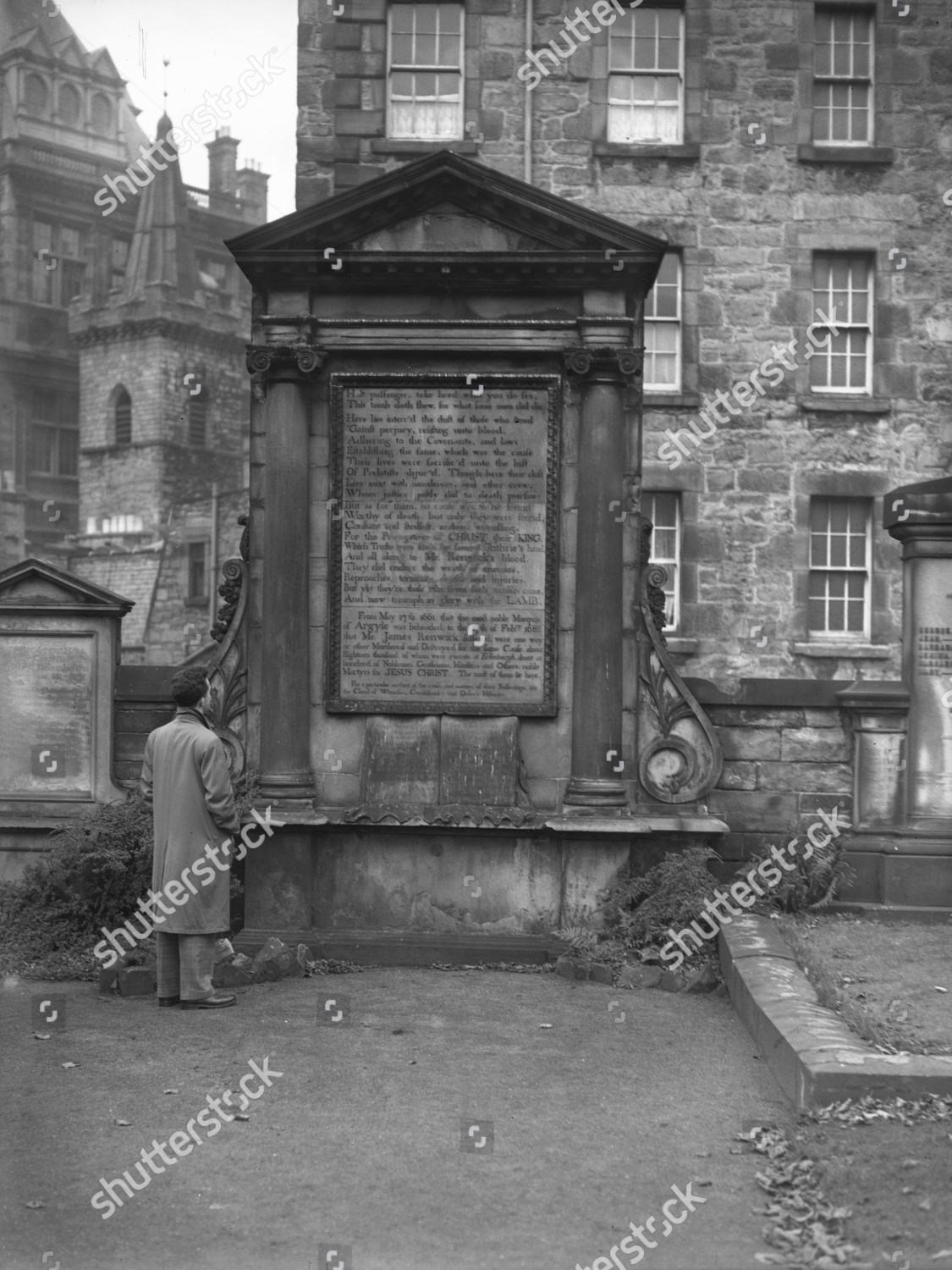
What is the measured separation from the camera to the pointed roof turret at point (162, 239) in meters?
50.5

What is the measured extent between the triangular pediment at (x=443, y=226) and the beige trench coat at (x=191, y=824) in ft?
11.2

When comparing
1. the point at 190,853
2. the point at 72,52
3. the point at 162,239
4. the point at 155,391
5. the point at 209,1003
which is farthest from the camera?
the point at 72,52

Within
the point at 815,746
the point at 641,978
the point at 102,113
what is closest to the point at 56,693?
the point at 641,978

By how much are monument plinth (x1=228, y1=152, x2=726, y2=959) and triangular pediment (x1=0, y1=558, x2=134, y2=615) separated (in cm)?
189

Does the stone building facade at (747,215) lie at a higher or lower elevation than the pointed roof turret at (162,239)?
lower

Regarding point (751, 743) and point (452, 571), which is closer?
point (452, 571)

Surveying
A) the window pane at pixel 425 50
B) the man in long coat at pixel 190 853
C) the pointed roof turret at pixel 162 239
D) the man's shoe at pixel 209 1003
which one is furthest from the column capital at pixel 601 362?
the pointed roof turret at pixel 162 239

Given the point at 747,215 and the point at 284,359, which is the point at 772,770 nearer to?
the point at 284,359

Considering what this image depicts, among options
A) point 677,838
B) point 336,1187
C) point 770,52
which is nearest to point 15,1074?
point 336,1187

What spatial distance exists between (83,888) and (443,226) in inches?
197

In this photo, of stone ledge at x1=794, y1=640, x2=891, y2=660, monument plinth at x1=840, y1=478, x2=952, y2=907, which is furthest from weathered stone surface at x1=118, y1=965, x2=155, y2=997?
stone ledge at x1=794, y1=640, x2=891, y2=660

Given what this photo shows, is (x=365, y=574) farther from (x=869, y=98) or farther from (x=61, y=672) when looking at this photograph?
(x=869, y=98)

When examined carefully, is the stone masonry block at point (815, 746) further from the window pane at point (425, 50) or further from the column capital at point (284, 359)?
the window pane at point (425, 50)

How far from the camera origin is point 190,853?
8.95 meters
